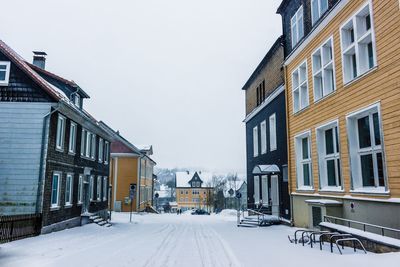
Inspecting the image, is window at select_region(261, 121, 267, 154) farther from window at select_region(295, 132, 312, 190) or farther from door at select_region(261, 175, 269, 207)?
window at select_region(295, 132, 312, 190)

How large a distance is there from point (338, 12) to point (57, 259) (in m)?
13.4

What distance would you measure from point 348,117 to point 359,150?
1290 millimetres

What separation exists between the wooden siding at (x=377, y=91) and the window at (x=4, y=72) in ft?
48.5

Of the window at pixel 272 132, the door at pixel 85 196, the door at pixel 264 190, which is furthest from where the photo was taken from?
the door at pixel 264 190

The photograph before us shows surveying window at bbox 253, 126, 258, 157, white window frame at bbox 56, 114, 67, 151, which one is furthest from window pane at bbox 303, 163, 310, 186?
white window frame at bbox 56, 114, 67, 151

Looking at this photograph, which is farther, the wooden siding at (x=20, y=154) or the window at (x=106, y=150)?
the window at (x=106, y=150)

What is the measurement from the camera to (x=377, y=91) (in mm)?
10961

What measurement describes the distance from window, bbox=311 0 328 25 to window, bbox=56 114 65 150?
13713 millimetres

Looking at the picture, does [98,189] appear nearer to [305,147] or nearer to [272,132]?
[272,132]

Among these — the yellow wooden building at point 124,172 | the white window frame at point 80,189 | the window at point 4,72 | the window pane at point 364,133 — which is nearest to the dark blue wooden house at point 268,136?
the window pane at point 364,133

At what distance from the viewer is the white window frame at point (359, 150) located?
10828 millimetres

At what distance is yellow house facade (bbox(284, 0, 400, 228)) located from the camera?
10.3 meters

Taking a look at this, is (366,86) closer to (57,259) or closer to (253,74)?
(57,259)

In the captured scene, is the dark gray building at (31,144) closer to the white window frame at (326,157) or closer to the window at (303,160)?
the window at (303,160)
